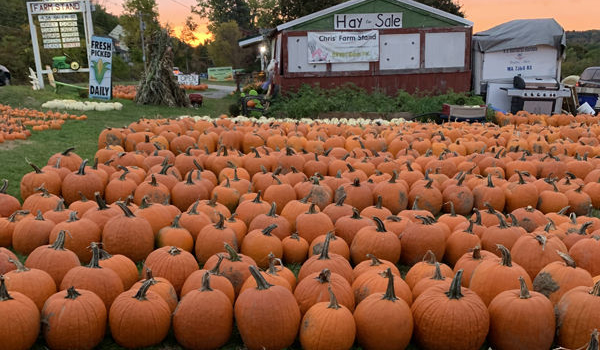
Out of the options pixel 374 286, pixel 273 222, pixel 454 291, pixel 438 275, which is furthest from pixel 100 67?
pixel 454 291

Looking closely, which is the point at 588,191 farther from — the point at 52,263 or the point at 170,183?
the point at 52,263

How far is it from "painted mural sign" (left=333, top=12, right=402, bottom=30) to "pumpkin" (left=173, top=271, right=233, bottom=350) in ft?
57.8

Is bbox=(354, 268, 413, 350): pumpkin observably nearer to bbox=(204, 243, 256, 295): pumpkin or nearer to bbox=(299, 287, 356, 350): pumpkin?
bbox=(299, 287, 356, 350): pumpkin

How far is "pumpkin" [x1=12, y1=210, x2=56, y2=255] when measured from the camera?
4.31 meters

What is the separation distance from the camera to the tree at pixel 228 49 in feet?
217

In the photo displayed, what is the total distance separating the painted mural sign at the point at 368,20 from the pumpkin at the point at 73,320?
17.8 metres

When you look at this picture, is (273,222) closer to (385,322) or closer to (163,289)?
(163,289)

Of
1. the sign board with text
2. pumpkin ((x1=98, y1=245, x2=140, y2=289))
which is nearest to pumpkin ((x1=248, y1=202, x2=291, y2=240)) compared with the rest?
pumpkin ((x1=98, y1=245, x2=140, y2=289))

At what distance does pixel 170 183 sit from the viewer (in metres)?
5.91

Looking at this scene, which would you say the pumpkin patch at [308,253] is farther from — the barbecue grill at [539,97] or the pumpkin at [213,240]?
the barbecue grill at [539,97]

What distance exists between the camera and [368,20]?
19219mm

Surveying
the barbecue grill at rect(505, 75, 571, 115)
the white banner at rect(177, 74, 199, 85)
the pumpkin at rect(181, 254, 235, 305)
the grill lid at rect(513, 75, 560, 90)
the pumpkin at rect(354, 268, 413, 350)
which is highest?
the white banner at rect(177, 74, 199, 85)

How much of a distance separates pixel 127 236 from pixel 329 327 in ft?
7.22

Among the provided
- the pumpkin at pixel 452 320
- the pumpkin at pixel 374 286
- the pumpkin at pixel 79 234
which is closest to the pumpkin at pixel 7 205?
the pumpkin at pixel 79 234
